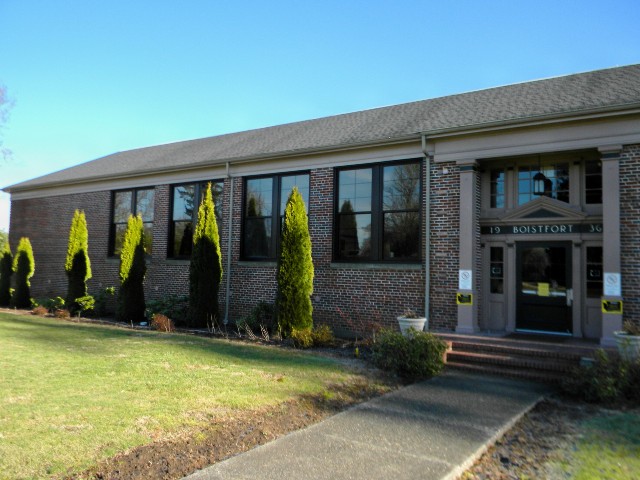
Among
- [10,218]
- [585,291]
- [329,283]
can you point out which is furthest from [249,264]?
[10,218]

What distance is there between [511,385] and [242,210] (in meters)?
8.98

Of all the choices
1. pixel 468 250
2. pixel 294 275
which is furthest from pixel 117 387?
pixel 468 250

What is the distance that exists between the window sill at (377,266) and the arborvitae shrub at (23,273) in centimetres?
1218

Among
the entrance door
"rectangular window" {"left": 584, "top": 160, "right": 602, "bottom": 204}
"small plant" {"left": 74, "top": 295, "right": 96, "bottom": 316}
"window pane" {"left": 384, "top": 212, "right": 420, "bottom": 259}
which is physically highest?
"rectangular window" {"left": 584, "top": 160, "right": 602, "bottom": 204}

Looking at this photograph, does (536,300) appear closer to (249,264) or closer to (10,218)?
(249,264)

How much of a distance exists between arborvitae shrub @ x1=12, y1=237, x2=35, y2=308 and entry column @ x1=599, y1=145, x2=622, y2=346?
707 inches

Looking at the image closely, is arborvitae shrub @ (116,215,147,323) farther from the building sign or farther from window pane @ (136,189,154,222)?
the building sign

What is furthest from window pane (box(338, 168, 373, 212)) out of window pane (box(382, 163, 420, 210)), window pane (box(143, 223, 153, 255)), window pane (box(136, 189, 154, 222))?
window pane (box(136, 189, 154, 222))

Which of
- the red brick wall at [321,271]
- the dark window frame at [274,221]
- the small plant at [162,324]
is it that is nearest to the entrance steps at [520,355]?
the red brick wall at [321,271]

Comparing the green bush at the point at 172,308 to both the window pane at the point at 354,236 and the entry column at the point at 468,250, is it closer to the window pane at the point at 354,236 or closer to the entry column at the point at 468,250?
the window pane at the point at 354,236

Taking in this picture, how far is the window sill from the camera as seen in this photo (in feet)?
36.1

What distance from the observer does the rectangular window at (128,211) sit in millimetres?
16312

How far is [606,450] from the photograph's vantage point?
4.80m

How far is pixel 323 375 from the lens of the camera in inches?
296
